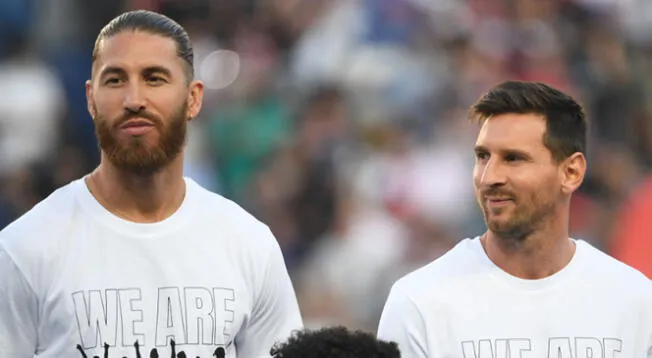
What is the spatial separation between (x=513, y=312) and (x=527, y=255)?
0.25 meters

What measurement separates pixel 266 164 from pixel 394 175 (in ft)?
2.86

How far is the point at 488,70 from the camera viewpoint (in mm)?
12172

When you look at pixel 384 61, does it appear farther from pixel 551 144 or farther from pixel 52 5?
pixel 551 144

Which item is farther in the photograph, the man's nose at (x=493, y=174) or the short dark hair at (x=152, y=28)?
the man's nose at (x=493, y=174)

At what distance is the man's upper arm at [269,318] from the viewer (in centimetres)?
570

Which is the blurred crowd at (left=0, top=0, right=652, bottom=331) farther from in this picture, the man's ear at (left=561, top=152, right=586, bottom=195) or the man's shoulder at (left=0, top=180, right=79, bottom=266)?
the man's shoulder at (left=0, top=180, right=79, bottom=266)

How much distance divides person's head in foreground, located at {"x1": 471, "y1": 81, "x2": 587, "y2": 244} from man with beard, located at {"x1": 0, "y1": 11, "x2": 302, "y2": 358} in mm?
778

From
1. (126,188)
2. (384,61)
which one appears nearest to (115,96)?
(126,188)

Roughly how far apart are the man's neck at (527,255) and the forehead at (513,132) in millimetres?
309

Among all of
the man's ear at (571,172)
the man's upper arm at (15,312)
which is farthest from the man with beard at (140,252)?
the man's ear at (571,172)

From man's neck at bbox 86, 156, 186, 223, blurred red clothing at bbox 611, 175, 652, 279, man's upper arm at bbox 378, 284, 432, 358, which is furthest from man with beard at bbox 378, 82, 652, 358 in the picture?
blurred red clothing at bbox 611, 175, 652, 279

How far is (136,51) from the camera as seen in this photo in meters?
5.55

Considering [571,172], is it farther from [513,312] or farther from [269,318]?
[269,318]

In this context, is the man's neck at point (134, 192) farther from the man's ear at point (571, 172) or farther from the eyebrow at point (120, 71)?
the man's ear at point (571, 172)
